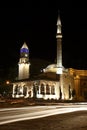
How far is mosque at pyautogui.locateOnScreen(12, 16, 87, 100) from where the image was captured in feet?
237

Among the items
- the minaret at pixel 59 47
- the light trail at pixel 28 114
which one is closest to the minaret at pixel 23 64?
the minaret at pixel 59 47

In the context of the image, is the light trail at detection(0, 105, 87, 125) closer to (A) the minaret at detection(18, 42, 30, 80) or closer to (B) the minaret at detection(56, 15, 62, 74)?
Answer: (B) the minaret at detection(56, 15, 62, 74)

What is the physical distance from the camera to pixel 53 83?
2963 inches

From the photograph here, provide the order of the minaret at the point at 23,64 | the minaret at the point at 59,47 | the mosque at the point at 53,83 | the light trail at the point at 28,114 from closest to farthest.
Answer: the light trail at the point at 28,114
the mosque at the point at 53,83
the minaret at the point at 59,47
the minaret at the point at 23,64

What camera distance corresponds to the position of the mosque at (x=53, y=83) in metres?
72.3

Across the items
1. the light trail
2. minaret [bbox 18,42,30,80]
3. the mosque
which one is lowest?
the light trail

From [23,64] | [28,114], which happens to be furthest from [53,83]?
[28,114]

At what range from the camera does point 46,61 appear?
104062 millimetres

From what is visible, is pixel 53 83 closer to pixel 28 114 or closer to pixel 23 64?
pixel 23 64

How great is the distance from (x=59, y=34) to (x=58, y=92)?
16.5 metres

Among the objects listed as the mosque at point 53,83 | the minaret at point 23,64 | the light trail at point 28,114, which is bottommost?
the light trail at point 28,114

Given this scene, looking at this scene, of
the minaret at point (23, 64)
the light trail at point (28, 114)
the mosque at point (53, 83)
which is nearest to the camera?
the light trail at point (28, 114)

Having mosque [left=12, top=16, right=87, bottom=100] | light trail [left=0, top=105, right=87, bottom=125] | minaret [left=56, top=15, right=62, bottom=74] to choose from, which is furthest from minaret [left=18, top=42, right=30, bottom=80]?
light trail [left=0, top=105, right=87, bottom=125]

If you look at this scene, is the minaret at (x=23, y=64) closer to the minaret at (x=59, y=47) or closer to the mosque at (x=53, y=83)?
the mosque at (x=53, y=83)
